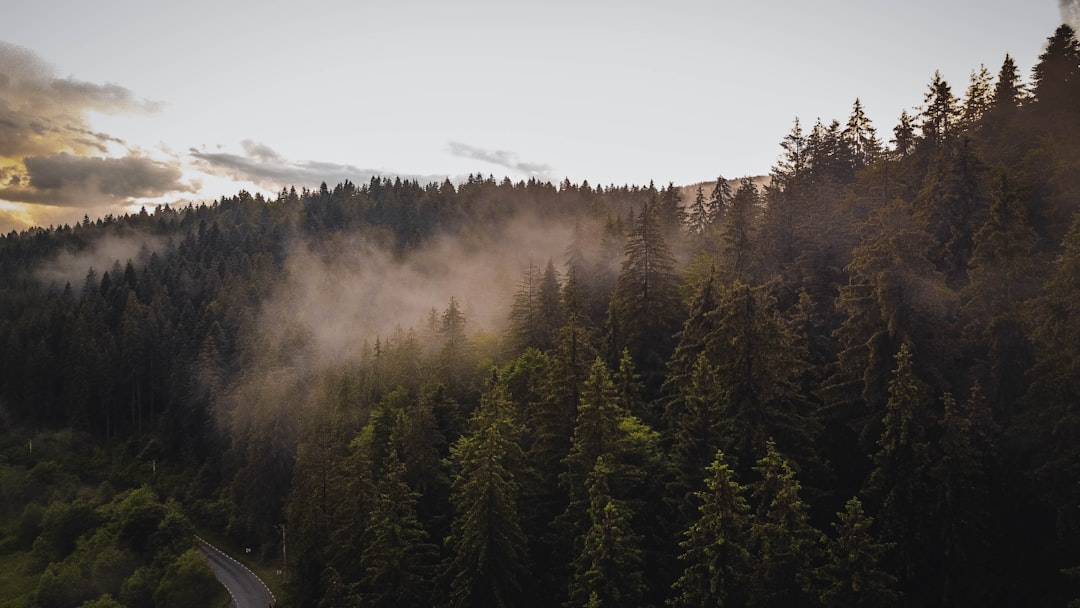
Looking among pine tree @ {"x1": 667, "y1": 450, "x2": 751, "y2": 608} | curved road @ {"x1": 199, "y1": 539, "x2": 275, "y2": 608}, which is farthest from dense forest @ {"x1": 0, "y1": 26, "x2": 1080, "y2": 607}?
curved road @ {"x1": 199, "y1": 539, "x2": 275, "y2": 608}

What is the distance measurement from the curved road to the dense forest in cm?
308

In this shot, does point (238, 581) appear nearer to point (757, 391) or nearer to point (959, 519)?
point (757, 391)

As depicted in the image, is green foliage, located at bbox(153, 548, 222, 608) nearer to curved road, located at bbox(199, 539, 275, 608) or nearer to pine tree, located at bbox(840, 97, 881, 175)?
curved road, located at bbox(199, 539, 275, 608)

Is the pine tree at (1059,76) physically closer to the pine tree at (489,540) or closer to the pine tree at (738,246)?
the pine tree at (738,246)

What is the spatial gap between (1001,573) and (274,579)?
5789cm

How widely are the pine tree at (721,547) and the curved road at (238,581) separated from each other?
141 feet

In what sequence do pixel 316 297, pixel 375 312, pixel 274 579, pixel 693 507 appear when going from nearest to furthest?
pixel 693 507 → pixel 274 579 → pixel 375 312 → pixel 316 297

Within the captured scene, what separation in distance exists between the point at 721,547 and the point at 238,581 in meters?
53.2

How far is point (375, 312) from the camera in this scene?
4902 inches

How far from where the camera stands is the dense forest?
80.6ft

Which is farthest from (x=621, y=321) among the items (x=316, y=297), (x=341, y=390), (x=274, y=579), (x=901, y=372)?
(x=316, y=297)

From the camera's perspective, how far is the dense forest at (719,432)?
24.6 meters

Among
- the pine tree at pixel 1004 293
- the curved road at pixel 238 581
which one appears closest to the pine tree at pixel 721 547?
the pine tree at pixel 1004 293

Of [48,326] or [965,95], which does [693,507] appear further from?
[48,326]
